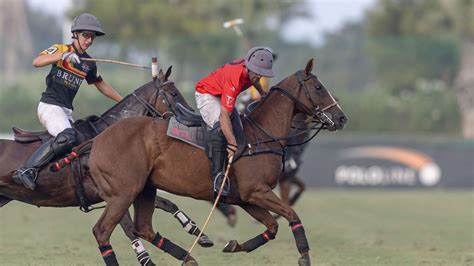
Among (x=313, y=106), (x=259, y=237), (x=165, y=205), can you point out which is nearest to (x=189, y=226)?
(x=165, y=205)

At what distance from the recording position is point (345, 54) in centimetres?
2853

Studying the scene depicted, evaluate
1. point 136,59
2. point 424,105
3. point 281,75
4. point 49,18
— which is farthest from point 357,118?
point 49,18

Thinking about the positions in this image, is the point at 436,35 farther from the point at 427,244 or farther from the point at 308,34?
the point at 427,244

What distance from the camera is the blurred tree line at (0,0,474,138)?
27125mm

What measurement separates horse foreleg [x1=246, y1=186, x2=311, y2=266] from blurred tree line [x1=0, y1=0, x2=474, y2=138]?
16.6 meters

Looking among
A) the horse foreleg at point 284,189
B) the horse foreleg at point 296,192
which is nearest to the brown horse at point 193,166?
the horse foreleg at point 284,189

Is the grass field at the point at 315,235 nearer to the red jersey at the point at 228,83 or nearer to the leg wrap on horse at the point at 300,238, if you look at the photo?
the leg wrap on horse at the point at 300,238

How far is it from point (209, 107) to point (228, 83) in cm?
40

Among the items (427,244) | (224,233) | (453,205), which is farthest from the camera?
(453,205)

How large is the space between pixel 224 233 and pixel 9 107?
1334cm

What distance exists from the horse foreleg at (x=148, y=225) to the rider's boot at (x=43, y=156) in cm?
95

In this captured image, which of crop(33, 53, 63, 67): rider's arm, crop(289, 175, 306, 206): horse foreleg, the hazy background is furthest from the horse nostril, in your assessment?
crop(289, 175, 306, 206): horse foreleg

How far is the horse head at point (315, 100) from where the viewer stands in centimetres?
980

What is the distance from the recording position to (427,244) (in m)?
13.2
